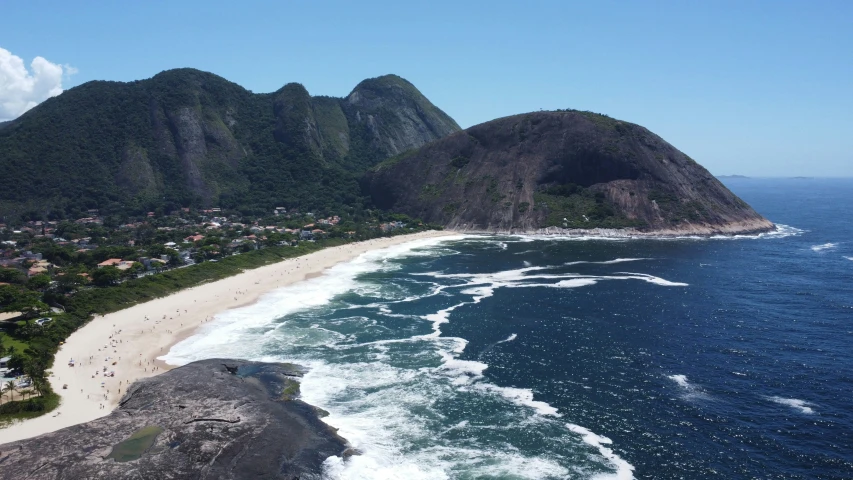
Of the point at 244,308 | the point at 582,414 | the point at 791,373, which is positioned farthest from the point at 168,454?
the point at 791,373

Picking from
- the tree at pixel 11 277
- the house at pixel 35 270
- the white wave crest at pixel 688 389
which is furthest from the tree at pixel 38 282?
the white wave crest at pixel 688 389

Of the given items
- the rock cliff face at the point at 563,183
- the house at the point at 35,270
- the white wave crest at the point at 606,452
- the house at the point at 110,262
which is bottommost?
the white wave crest at the point at 606,452

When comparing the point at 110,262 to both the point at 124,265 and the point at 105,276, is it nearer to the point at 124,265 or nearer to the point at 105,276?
the point at 124,265

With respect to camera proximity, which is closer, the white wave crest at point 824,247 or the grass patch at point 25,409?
the grass patch at point 25,409

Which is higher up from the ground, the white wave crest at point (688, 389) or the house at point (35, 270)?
the house at point (35, 270)

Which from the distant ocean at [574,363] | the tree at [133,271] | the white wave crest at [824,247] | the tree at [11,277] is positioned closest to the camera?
the distant ocean at [574,363]

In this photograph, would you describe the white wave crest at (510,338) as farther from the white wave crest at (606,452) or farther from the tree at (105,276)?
the tree at (105,276)

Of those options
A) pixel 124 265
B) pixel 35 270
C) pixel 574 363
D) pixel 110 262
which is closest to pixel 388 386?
pixel 574 363

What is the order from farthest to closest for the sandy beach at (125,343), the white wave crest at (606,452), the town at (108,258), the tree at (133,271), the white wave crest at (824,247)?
the white wave crest at (824,247) → the tree at (133,271) → the town at (108,258) → the sandy beach at (125,343) → the white wave crest at (606,452)
